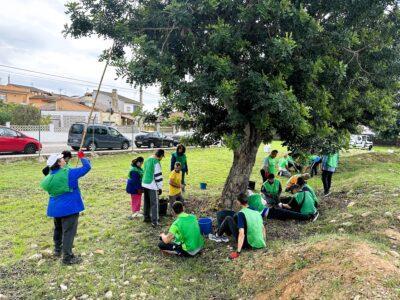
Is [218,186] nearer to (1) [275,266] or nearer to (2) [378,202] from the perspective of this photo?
(2) [378,202]

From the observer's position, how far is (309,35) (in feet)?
19.6

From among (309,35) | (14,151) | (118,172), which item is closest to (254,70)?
(309,35)

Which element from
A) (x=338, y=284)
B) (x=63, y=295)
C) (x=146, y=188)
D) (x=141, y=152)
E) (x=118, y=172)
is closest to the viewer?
(x=338, y=284)

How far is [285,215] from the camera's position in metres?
8.23

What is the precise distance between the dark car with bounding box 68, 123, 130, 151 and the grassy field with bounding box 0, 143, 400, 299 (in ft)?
39.5

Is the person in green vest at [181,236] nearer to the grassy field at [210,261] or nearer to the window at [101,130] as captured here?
the grassy field at [210,261]

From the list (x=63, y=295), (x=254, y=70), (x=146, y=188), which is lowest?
(x=63, y=295)

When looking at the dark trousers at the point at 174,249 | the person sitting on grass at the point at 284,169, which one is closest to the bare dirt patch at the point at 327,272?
the dark trousers at the point at 174,249

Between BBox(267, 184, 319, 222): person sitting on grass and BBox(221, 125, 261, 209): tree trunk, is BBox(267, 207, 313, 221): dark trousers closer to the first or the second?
BBox(267, 184, 319, 222): person sitting on grass

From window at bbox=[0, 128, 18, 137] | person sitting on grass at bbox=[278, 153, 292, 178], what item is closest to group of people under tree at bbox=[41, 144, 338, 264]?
person sitting on grass at bbox=[278, 153, 292, 178]

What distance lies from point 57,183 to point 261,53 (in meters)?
4.25

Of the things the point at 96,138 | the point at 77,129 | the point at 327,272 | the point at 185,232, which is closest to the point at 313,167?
the point at 185,232

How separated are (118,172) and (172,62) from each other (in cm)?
930

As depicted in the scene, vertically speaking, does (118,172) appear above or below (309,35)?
below
